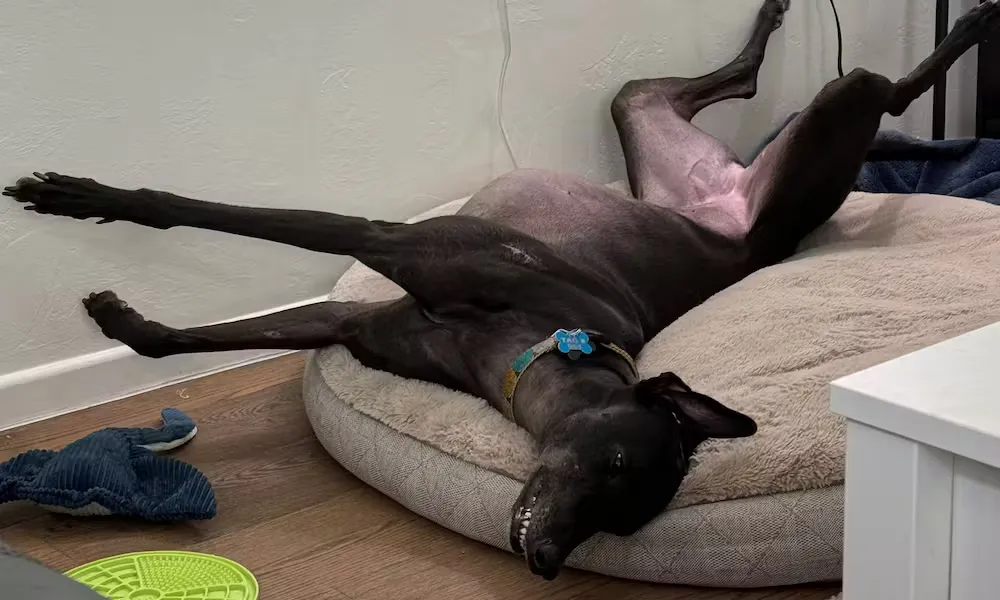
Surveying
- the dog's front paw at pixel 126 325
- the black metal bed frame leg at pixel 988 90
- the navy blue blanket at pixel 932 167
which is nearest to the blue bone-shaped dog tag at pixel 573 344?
the dog's front paw at pixel 126 325

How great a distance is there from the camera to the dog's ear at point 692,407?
145 cm

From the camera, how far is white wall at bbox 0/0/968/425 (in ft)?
7.36

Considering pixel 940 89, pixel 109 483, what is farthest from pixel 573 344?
pixel 940 89

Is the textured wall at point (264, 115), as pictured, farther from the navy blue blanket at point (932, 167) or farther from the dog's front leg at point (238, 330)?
the navy blue blanket at point (932, 167)

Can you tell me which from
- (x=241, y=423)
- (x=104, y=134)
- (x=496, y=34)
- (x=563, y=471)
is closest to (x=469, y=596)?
(x=563, y=471)

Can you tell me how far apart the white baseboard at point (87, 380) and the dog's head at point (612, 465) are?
3.97ft

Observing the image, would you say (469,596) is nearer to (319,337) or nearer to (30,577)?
(319,337)

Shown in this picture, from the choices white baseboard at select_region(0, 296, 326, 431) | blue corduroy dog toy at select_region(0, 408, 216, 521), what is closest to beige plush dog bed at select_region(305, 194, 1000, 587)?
blue corduroy dog toy at select_region(0, 408, 216, 521)

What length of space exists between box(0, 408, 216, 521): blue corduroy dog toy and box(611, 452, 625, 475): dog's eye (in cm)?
74

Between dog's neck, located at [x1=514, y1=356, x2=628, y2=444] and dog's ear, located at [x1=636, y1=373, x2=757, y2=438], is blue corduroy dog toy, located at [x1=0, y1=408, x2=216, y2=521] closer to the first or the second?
dog's neck, located at [x1=514, y1=356, x2=628, y2=444]

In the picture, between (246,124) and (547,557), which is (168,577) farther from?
(246,124)

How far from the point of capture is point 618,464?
145 cm

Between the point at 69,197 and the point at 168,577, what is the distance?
0.74 metres

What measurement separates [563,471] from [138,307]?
128 cm
